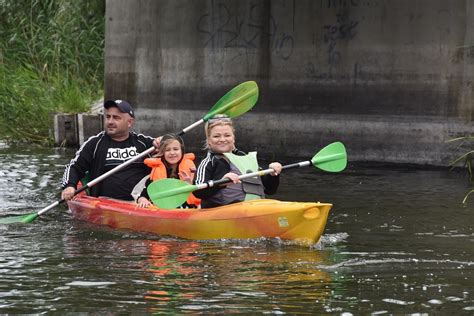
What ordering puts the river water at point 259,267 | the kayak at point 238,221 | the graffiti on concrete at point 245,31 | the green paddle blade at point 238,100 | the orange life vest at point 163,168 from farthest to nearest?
the graffiti on concrete at point 245,31 → the green paddle blade at point 238,100 → the orange life vest at point 163,168 → the kayak at point 238,221 → the river water at point 259,267

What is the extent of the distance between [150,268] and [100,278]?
49cm

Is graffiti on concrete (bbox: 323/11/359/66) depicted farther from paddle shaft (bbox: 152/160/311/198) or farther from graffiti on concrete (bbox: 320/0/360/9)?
paddle shaft (bbox: 152/160/311/198)

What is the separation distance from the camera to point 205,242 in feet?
29.2

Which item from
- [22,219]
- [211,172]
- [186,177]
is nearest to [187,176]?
[186,177]

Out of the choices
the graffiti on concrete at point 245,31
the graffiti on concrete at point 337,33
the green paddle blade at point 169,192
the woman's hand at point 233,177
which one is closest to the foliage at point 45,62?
the graffiti on concrete at point 245,31

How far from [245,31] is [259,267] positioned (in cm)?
834

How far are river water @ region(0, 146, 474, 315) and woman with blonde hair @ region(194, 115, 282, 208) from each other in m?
0.42

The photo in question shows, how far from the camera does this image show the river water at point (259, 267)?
6562 mm

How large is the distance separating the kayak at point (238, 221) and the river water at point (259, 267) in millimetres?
94

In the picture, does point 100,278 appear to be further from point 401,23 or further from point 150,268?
point 401,23

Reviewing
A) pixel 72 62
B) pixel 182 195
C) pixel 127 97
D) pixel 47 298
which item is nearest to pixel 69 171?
pixel 182 195

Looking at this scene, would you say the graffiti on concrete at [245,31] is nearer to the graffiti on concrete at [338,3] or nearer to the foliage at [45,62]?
the graffiti on concrete at [338,3]

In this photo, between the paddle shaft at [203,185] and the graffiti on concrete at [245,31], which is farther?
the graffiti on concrete at [245,31]

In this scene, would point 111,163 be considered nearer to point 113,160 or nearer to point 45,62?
point 113,160
